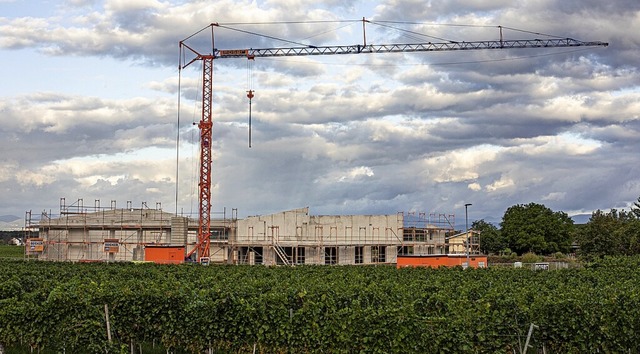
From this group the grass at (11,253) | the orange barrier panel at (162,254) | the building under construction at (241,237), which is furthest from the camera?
the grass at (11,253)

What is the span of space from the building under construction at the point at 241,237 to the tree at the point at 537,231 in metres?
31.3

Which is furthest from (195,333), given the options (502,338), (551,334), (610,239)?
(610,239)

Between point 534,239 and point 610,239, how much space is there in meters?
25.3

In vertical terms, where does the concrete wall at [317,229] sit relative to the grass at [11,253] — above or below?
above

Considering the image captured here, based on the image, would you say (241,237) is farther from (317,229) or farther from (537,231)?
(537,231)

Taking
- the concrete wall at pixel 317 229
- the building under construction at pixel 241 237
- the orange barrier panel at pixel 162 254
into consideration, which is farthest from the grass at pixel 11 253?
the orange barrier panel at pixel 162 254

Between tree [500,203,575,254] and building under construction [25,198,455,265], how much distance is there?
31332 mm

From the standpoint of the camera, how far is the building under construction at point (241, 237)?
259 feet

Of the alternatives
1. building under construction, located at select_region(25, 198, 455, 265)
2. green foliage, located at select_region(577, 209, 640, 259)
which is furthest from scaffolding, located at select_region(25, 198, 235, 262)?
green foliage, located at select_region(577, 209, 640, 259)

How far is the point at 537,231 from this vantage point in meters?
110

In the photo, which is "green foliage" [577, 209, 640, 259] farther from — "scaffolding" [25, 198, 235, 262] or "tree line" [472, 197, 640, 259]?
"scaffolding" [25, 198, 235, 262]

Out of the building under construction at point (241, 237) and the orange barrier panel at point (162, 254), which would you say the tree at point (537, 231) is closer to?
the building under construction at point (241, 237)

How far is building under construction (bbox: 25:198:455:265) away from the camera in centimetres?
7894

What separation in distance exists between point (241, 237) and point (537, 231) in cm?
5250
